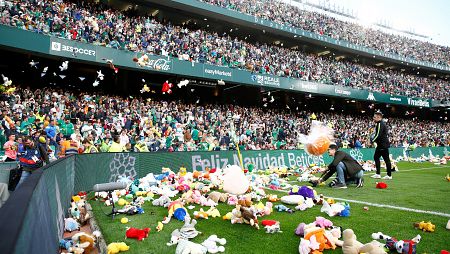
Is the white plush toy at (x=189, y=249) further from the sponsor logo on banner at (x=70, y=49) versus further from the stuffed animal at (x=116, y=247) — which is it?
the sponsor logo on banner at (x=70, y=49)

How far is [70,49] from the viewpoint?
18031 mm

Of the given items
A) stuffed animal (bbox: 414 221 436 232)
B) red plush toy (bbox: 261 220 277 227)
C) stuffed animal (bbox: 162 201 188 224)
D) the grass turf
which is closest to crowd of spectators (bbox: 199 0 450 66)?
the grass turf

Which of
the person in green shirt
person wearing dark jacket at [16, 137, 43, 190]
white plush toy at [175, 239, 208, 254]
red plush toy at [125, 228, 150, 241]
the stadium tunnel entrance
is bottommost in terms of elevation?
red plush toy at [125, 228, 150, 241]

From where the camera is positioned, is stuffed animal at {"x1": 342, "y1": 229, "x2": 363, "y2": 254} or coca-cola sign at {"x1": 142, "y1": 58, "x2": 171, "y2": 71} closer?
stuffed animal at {"x1": 342, "y1": 229, "x2": 363, "y2": 254}

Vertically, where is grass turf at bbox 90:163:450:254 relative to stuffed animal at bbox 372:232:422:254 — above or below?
below

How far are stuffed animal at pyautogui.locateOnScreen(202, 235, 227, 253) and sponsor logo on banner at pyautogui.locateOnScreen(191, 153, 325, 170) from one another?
779 cm

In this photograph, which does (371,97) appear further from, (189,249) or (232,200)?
(189,249)

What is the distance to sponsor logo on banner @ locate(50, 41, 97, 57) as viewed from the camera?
17.4m

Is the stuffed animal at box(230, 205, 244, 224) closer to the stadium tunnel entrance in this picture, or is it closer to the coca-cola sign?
the coca-cola sign

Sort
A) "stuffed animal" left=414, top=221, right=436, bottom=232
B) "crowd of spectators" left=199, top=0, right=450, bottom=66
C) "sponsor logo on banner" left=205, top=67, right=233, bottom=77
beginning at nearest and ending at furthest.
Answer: "stuffed animal" left=414, top=221, right=436, bottom=232
"sponsor logo on banner" left=205, top=67, right=233, bottom=77
"crowd of spectators" left=199, top=0, right=450, bottom=66

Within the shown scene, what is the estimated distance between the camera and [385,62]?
1722 inches

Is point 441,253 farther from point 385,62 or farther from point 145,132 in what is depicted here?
point 385,62

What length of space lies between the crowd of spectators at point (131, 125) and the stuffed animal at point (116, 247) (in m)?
4.87

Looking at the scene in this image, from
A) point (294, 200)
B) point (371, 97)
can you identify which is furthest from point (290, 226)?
point (371, 97)
